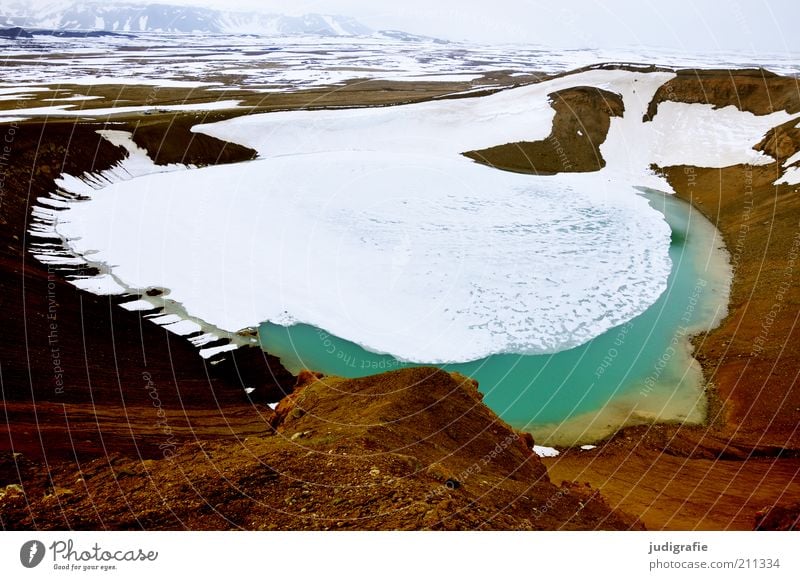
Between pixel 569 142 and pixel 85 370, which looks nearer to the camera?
pixel 85 370

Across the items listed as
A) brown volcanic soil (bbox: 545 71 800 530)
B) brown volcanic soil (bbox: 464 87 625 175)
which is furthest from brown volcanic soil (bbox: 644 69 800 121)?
brown volcanic soil (bbox: 545 71 800 530)

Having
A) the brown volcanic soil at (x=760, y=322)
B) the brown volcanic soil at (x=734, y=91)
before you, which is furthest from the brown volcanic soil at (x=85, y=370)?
the brown volcanic soil at (x=734, y=91)

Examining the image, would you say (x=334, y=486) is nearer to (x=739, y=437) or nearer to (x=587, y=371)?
(x=739, y=437)

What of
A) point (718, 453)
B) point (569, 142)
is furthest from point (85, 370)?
point (569, 142)

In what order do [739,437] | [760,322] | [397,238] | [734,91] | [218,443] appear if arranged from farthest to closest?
[734,91] → [397,238] → [760,322] → [739,437] → [218,443]

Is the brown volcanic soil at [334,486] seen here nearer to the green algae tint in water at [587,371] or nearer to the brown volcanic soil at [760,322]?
the green algae tint in water at [587,371]

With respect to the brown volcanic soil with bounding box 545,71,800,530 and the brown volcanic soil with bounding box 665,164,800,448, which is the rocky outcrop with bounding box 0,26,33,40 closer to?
the brown volcanic soil with bounding box 665,164,800,448

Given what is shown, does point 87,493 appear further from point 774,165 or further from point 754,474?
point 774,165
